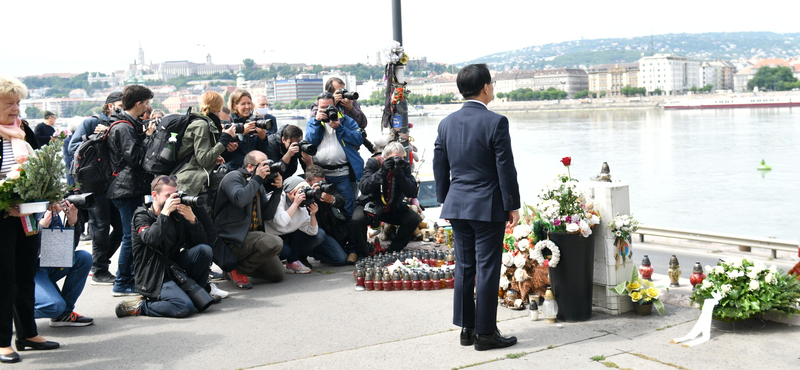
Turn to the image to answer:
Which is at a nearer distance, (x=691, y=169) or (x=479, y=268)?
(x=479, y=268)

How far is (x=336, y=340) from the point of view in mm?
4066

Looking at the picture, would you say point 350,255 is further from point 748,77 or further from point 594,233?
point 748,77

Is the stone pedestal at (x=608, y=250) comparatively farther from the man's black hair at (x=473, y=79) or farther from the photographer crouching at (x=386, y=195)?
the photographer crouching at (x=386, y=195)

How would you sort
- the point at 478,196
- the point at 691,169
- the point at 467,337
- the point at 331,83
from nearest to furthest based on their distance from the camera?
the point at 478,196 → the point at 467,337 → the point at 331,83 → the point at 691,169

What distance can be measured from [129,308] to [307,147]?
2038 millimetres

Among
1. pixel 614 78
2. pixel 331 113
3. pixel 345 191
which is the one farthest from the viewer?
pixel 614 78

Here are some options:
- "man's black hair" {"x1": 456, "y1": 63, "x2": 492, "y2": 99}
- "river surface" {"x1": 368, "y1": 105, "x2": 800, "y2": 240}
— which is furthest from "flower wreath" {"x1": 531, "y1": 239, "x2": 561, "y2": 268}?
"river surface" {"x1": 368, "y1": 105, "x2": 800, "y2": 240}

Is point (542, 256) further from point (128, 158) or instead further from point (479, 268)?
point (128, 158)

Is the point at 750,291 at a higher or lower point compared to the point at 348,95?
lower

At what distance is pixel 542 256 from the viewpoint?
430 cm

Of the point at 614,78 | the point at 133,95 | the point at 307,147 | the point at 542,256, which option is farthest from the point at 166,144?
the point at 614,78

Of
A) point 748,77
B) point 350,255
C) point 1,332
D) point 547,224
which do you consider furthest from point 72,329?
point 748,77

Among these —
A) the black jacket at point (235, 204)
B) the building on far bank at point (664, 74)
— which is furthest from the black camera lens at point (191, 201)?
the building on far bank at point (664, 74)

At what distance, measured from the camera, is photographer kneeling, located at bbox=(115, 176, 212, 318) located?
180 inches
